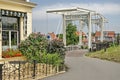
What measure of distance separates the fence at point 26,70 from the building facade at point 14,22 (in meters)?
5.17

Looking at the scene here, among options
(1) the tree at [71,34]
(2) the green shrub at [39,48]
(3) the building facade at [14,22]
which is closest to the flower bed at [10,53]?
(2) the green shrub at [39,48]

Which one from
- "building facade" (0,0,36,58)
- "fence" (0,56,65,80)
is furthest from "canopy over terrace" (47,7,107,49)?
"fence" (0,56,65,80)

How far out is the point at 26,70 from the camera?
63.2 ft

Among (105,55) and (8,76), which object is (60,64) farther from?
(105,55)

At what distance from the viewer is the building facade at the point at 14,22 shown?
25.5 m

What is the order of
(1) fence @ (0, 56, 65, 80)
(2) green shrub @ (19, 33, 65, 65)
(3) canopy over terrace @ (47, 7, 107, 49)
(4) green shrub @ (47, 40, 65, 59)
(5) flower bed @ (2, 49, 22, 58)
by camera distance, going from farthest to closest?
(3) canopy over terrace @ (47, 7, 107, 49) → (5) flower bed @ (2, 49, 22, 58) → (4) green shrub @ (47, 40, 65, 59) → (2) green shrub @ (19, 33, 65, 65) → (1) fence @ (0, 56, 65, 80)

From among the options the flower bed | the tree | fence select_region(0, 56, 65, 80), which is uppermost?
the tree

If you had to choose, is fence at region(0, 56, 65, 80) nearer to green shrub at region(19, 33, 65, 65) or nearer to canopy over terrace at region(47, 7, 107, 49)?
green shrub at region(19, 33, 65, 65)

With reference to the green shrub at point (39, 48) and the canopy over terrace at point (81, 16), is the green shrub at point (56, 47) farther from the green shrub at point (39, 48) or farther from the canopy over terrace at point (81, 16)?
the canopy over terrace at point (81, 16)

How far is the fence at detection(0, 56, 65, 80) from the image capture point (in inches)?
691

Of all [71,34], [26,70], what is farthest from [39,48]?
[71,34]

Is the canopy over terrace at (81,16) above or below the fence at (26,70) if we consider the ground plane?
above

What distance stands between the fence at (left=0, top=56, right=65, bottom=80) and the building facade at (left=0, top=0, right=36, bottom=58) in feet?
17.0

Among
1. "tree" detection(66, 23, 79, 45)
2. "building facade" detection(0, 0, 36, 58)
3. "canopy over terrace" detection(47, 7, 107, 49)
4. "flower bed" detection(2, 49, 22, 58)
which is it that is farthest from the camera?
"tree" detection(66, 23, 79, 45)
